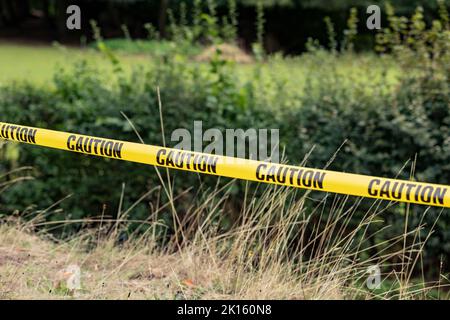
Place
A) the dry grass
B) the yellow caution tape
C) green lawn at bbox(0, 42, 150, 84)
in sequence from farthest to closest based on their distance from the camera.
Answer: green lawn at bbox(0, 42, 150, 84), the dry grass, the yellow caution tape

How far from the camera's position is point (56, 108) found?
737 centimetres

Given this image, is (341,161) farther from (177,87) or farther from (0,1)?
(0,1)

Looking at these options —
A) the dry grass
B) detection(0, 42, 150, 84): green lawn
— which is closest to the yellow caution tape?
the dry grass

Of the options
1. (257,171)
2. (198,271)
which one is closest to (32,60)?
(198,271)

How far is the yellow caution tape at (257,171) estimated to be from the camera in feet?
11.0

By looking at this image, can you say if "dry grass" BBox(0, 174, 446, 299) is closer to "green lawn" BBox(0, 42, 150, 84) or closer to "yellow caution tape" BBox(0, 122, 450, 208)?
"yellow caution tape" BBox(0, 122, 450, 208)

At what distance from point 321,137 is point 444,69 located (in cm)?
119

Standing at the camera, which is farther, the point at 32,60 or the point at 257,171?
the point at 32,60

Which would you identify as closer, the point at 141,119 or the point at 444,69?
the point at 444,69

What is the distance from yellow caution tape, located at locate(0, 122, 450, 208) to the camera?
337 cm

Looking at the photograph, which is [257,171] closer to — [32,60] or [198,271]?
[198,271]

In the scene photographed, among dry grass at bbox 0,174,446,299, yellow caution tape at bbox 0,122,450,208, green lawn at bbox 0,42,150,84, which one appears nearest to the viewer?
yellow caution tape at bbox 0,122,450,208

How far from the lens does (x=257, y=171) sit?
3.72 meters

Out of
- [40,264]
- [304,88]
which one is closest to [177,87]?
[304,88]
